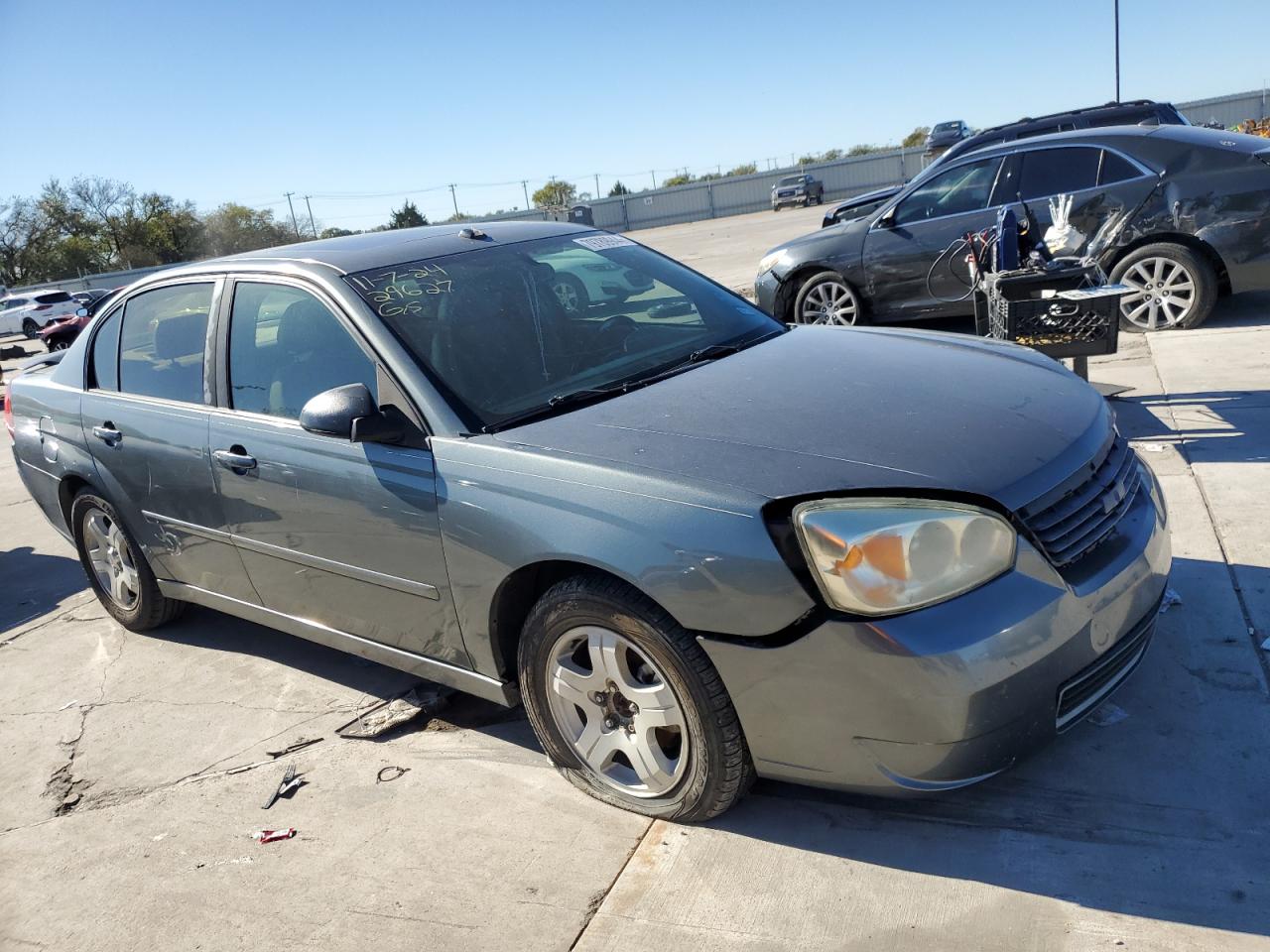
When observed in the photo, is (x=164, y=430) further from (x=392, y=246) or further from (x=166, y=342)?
(x=392, y=246)

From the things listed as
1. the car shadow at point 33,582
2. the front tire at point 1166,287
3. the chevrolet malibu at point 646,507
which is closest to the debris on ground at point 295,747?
the chevrolet malibu at point 646,507

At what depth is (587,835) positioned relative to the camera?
2.99m

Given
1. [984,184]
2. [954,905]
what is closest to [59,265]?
[984,184]

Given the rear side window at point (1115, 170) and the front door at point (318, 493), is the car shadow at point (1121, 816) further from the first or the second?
the rear side window at point (1115, 170)

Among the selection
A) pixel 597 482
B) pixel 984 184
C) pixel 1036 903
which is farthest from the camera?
pixel 984 184

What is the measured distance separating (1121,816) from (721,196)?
183 ft

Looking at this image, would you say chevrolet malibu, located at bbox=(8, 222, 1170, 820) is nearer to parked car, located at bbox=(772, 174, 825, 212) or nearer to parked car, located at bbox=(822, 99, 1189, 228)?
parked car, located at bbox=(822, 99, 1189, 228)

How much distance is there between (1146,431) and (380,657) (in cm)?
432

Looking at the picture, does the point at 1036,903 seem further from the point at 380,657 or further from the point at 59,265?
the point at 59,265

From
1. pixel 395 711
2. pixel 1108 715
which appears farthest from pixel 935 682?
pixel 395 711

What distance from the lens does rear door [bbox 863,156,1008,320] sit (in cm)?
827

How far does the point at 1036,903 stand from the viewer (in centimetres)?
245

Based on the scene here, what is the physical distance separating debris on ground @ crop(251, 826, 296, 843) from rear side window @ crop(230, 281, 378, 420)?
139 centimetres

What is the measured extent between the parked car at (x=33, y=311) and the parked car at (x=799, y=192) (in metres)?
28.5
